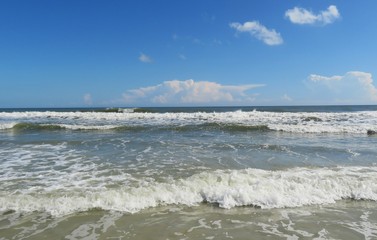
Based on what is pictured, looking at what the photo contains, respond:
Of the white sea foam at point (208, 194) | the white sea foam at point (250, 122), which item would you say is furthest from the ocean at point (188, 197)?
the white sea foam at point (250, 122)

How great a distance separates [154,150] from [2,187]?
6.85 m

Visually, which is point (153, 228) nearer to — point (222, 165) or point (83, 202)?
point (83, 202)

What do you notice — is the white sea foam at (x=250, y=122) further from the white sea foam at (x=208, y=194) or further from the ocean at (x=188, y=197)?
the white sea foam at (x=208, y=194)

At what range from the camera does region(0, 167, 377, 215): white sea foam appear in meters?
6.58

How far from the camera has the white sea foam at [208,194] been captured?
6578mm

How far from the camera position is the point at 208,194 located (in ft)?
23.2

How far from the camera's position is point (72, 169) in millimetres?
9977

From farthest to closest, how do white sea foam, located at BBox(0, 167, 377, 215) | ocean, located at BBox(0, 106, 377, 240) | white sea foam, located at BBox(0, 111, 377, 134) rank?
white sea foam, located at BBox(0, 111, 377, 134)
white sea foam, located at BBox(0, 167, 377, 215)
ocean, located at BBox(0, 106, 377, 240)

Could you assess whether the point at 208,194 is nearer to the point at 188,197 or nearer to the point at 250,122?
the point at 188,197

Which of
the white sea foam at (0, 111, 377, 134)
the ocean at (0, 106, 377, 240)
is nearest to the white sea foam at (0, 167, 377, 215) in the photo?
→ the ocean at (0, 106, 377, 240)

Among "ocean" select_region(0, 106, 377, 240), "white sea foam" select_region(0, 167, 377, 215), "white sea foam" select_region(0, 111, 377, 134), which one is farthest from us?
"white sea foam" select_region(0, 111, 377, 134)

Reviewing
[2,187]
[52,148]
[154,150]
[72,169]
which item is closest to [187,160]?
[154,150]

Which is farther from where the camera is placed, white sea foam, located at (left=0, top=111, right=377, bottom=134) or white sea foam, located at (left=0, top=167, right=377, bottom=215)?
white sea foam, located at (left=0, top=111, right=377, bottom=134)

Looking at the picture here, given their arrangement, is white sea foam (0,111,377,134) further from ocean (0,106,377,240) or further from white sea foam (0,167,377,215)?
white sea foam (0,167,377,215)
